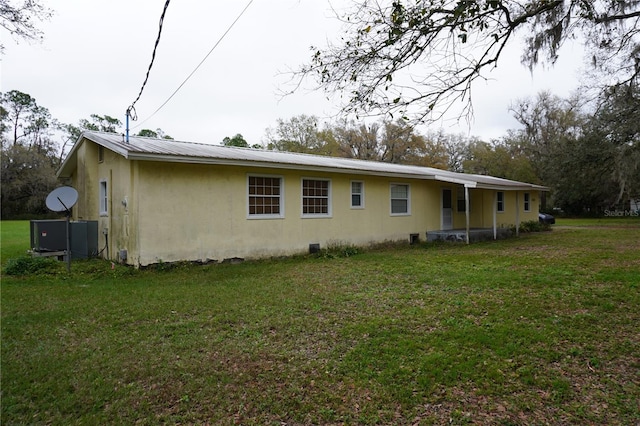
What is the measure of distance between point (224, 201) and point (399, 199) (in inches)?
277

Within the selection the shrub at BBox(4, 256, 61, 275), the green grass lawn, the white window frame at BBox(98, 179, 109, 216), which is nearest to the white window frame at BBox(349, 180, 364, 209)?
the green grass lawn

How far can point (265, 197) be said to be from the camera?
10.9 m

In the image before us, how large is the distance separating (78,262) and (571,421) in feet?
35.0

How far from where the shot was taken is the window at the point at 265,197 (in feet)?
34.8

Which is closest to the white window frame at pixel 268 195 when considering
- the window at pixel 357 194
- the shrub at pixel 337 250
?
the shrub at pixel 337 250

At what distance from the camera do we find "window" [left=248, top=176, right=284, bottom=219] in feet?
34.8

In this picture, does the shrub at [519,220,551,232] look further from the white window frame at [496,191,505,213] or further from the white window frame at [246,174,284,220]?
the white window frame at [246,174,284,220]

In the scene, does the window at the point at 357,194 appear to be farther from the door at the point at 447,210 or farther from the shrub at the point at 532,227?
the shrub at the point at 532,227

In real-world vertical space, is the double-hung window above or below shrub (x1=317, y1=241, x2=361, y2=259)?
above

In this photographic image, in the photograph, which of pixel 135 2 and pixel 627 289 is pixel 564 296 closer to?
pixel 627 289

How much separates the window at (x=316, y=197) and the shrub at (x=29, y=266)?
251 inches

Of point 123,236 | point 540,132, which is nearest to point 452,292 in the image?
point 123,236

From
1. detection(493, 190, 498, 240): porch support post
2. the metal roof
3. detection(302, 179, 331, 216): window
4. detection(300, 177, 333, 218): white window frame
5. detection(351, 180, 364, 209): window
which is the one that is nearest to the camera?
the metal roof

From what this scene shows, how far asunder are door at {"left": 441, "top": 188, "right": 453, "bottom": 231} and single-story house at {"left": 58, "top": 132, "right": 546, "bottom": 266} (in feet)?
5.57
